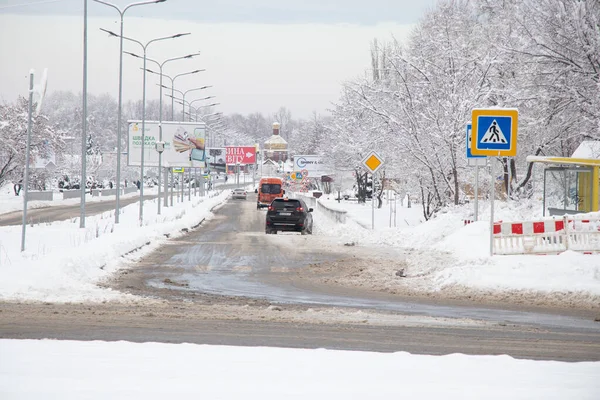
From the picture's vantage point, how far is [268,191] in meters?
67.3

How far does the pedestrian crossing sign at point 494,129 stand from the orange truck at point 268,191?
50.8 metres

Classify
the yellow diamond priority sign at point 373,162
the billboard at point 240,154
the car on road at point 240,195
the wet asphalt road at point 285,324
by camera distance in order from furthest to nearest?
the billboard at point 240,154
the car on road at point 240,195
the yellow diamond priority sign at point 373,162
the wet asphalt road at point 285,324

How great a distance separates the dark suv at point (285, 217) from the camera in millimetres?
34156

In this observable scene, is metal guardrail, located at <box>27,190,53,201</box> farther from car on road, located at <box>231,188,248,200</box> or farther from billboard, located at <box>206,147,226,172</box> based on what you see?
car on road, located at <box>231,188,248,200</box>

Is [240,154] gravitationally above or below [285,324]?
above

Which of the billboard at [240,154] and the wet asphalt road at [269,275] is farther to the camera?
the billboard at [240,154]

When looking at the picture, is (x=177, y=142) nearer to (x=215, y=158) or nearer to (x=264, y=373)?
(x=264, y=373)

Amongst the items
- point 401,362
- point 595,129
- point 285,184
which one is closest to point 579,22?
point 595,129

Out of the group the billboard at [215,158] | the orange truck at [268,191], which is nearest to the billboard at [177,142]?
the orange truck at [268,191]

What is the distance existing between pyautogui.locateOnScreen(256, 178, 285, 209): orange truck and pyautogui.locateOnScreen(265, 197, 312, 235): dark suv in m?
32.2

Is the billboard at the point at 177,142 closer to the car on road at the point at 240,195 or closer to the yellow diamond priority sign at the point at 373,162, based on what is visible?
the car on road at the point at 240,195

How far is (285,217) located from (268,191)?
3329 centimetres

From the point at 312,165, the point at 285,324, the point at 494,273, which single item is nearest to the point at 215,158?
the point at 312,165

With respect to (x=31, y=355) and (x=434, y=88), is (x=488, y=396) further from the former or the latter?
(x=434, y=88)
